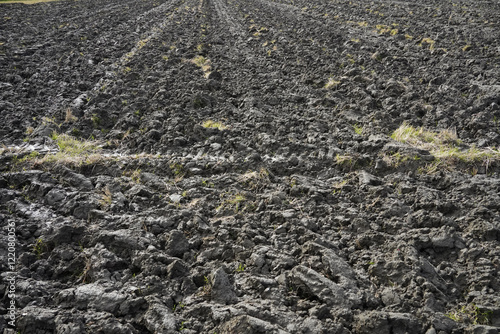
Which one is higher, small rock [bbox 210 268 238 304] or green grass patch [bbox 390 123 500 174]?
green grass patch [bbox 390 123 500 174]

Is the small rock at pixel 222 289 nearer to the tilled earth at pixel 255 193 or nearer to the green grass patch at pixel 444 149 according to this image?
the tilled earth at pixel 255 193

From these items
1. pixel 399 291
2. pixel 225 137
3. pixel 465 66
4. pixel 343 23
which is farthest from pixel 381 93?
pixel 343 23

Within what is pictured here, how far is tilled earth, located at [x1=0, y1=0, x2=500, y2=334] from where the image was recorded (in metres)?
3.50

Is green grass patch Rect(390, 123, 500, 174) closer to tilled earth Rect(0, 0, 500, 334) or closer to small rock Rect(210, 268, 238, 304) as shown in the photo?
tilled earth Rect(0, 0, 500, 334)

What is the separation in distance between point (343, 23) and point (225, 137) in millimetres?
11977

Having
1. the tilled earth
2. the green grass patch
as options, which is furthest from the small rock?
the green grass patch

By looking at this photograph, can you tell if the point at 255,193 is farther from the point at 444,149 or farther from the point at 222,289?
the point at 444,149

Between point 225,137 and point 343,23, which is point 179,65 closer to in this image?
point 225,137

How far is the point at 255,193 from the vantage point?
17.6ft

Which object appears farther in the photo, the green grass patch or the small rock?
the green grass patch

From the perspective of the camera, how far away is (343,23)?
1600 cm

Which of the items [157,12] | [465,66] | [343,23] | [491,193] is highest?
[157,12]

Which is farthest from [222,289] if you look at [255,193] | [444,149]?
[444,149]

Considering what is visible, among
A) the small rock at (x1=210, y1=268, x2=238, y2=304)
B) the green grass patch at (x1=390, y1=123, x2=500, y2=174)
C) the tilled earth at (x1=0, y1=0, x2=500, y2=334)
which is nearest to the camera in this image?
the tilled earth at (x1=0, y1=0, x2=500, y2=334)
